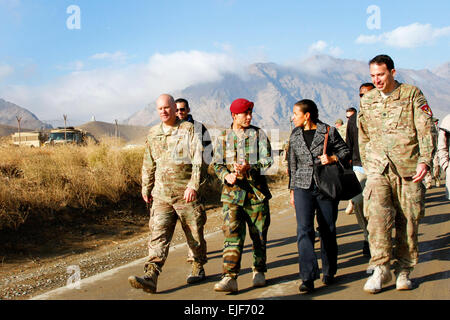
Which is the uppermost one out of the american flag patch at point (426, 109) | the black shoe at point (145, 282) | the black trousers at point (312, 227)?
the american flag patch at point (426, 109)

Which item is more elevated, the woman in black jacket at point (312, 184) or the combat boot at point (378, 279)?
the woman in black jacket at point (312, 184)

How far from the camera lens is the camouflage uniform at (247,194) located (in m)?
4.96

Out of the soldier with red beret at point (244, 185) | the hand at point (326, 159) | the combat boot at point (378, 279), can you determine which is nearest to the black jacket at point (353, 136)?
the hand at point (326, 159)

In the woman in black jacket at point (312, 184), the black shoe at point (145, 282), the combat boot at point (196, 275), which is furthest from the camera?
the combat boot at point (196, 275)

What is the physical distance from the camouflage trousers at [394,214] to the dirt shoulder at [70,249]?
3.75m

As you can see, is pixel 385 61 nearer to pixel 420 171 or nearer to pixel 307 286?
pixel 420 171

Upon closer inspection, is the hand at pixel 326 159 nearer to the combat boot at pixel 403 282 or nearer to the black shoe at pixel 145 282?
the combat boot at pixel 403 282

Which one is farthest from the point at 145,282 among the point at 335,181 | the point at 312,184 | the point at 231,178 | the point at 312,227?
the point at 335,181

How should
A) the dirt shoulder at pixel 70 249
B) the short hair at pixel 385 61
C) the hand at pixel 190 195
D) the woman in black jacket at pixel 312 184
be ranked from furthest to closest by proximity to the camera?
the dirt shoulder at pixel 70 249, the hand at pixel 190 195, the woman in black jacket at pixel 312 184, the short hair at pixel 385 61

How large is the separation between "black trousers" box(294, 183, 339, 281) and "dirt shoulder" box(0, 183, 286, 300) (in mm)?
2993

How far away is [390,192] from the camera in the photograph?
4559 mm

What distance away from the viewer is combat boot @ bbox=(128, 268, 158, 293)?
4664 millimetres

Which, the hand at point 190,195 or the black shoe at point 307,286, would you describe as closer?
the black shoe at point 307,286
